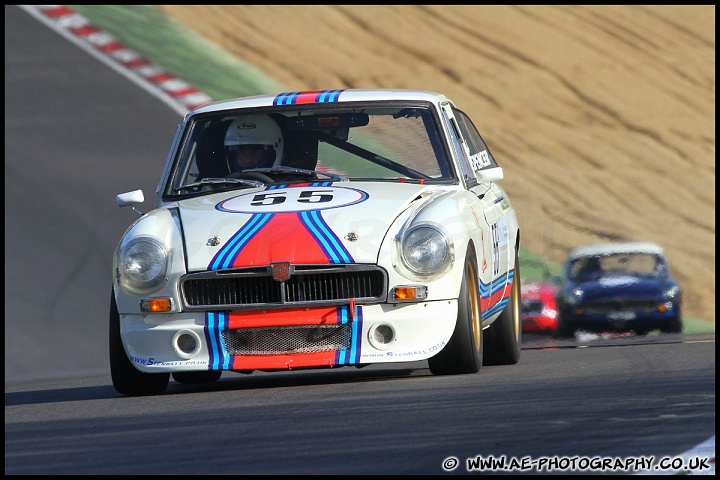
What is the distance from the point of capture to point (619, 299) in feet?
47.1

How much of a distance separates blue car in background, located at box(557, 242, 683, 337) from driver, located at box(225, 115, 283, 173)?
5.87 m

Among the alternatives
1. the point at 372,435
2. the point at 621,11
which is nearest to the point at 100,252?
the point at 372,435

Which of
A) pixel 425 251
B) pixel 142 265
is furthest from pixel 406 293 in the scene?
pixel 142 265

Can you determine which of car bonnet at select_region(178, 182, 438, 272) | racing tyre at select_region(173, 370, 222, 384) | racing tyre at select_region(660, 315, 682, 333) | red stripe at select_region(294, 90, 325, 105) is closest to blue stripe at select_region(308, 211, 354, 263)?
car bonnet at select_region(178, 182, 438, 272)

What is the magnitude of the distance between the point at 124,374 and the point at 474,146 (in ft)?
9.73

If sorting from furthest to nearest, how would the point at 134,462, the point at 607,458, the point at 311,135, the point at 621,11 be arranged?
the point at 621,11 → the point at 311,135 → the point at 134,462 → the point at 607,458

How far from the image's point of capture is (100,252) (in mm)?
15461

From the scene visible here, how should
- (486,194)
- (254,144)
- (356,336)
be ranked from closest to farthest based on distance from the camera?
(356,336), (254,144), (486,194)

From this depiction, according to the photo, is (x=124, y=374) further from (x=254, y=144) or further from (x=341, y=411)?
(x=341, y=411)

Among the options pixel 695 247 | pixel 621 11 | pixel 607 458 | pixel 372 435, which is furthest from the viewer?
pixel 621 11

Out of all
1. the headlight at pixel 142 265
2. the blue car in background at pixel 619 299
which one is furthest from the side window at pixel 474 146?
the blue car in background at pixel 619 299

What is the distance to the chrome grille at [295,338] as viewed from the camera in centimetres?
747

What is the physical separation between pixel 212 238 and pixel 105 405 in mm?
970

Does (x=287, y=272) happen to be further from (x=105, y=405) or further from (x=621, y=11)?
(x=621, y=11)
